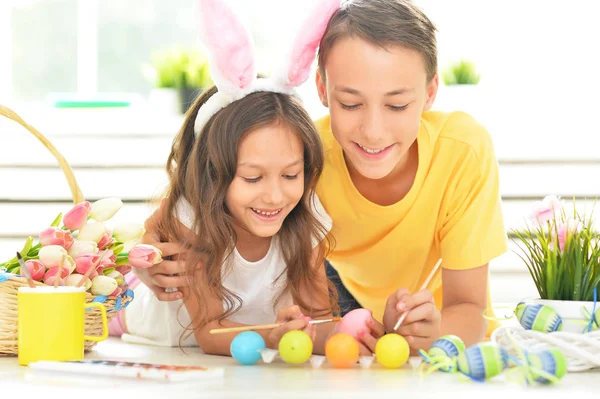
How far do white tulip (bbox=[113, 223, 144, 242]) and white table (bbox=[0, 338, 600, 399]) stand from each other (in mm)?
272

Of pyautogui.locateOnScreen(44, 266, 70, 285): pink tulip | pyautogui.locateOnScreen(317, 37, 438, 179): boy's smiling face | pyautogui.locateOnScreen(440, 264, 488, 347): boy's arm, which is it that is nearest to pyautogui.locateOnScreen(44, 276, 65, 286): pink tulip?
pyautogui.locateOnScreen(44, 266, 70, 285): pink tulip

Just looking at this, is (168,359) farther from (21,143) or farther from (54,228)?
(21,143)

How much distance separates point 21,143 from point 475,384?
8.03 ft

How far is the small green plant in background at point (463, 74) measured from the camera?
3375 millimetres

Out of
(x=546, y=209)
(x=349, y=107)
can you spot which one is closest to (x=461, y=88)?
(x=349, y=107)

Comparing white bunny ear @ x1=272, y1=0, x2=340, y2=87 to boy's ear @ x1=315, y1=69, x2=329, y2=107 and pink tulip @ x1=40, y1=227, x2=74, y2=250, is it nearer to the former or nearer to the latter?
boy's ear @ x1=315, y1=69, x2=329, y2=107

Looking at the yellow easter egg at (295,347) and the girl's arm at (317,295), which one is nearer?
the yellow easter egg at (295,347)

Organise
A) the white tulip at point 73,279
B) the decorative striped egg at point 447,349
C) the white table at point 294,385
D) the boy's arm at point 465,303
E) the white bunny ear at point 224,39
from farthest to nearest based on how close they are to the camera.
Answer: the boy's arm at point 465,303 → the white bunny ear at point 224,39 → the white tulip at point 73,279 → the decorative striped egg at point 447,349 → the white table at point 294,385

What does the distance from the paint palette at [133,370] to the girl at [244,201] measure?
9.3 inches

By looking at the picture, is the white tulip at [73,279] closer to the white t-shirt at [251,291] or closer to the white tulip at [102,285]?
the white tulip at [102,285]

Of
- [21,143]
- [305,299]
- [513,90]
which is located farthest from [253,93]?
[513,90]

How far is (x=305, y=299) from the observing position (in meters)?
1.72

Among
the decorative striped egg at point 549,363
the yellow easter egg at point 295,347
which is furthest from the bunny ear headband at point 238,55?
the decorative striped egg at point 549,363

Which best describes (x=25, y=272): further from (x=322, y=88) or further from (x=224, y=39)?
(x=322, y=88)
